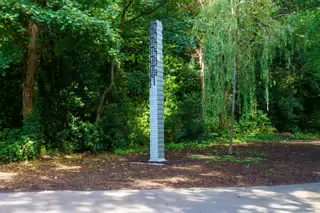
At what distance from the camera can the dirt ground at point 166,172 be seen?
25.2ft

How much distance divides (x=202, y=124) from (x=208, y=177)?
813 cm

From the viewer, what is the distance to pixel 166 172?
9.10m

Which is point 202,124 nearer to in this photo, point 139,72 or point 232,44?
point 139,72

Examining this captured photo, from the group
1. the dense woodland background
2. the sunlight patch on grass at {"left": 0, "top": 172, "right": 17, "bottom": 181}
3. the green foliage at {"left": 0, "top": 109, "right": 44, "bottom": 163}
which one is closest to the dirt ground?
the sunlight patch on grass at {"left": 0, "top": 172, "right": 17, "bottom": 181}

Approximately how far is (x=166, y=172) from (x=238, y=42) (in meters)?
4.96

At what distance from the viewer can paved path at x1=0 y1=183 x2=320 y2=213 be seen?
18.0ft

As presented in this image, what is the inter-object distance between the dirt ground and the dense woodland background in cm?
172

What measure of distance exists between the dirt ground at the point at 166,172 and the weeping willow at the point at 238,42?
2.05 m

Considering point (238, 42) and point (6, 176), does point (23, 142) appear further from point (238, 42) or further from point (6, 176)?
point (238, 42)

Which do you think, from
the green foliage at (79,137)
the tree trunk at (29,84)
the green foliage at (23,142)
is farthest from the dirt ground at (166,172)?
the tree trunk at (29,84)

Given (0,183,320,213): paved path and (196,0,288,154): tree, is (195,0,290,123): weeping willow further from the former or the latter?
(0,183,320,213): paved path

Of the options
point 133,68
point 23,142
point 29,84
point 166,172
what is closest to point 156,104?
point 166,172

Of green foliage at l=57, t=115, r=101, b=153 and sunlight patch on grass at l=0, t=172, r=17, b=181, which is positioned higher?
green foliage at l=57, t=115, r=101, b=153

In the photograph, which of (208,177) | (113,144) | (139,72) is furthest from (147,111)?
(208,177)
